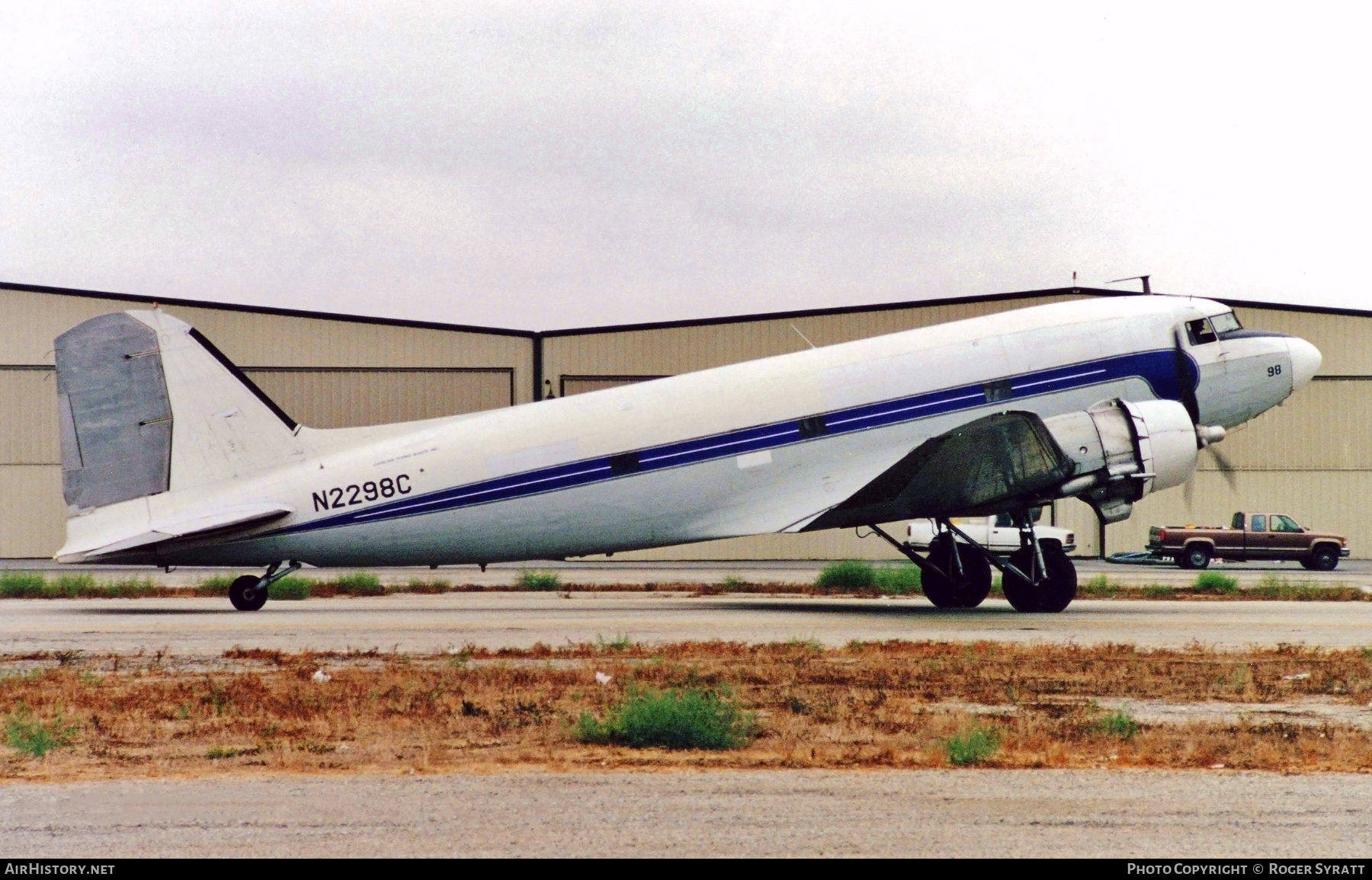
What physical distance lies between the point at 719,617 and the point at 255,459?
8218 mm

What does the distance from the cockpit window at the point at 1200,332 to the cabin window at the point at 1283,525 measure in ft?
82.1

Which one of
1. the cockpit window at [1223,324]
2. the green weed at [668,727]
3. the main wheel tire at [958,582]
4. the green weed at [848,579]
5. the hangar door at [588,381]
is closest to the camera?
the green weed at [668,727]

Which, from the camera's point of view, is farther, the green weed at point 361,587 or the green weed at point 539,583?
the green weed at point 539,583

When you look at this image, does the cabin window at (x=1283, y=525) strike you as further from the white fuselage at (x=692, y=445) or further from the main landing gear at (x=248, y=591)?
the main landing gear at (x=248, y=591)

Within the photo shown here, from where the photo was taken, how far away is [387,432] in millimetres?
22891

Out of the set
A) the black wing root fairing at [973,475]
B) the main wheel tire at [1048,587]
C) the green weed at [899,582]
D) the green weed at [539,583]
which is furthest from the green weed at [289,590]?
the main wheel tire at [1048,587]

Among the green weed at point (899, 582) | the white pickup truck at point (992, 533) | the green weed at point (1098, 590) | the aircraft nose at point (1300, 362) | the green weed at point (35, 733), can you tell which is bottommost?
the green weed at point (35, 733)

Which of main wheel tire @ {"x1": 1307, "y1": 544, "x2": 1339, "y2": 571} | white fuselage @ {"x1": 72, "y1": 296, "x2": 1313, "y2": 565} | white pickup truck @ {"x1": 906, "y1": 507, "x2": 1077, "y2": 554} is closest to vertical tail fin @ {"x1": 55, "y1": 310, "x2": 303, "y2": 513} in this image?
white fuselage @ {"x1": 72, "y1": 296, "x2": 1313, "y2": 565}

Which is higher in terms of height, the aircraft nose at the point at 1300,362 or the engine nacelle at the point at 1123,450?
the aircraft nose at the point at 1300,362

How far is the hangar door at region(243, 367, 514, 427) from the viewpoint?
162 feet

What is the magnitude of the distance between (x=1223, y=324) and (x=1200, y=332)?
2.10 feet

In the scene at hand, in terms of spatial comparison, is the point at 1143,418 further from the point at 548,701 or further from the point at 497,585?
the point at 497,585

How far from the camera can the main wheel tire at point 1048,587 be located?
23547 millimetres

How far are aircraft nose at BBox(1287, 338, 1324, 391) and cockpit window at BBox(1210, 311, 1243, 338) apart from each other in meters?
1.22
